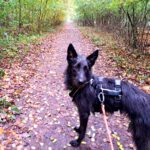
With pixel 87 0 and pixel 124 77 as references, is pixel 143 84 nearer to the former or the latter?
pixel 124 77

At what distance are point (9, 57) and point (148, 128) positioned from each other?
7585 mm

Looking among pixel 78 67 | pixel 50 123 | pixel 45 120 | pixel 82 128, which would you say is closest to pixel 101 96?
pixel 78 67

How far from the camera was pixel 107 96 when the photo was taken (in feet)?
11.0

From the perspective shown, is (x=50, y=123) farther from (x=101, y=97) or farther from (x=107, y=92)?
(x=107, y=92)

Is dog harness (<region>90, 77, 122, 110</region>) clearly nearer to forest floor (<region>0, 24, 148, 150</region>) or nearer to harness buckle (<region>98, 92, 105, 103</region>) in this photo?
harness buckle (<region>98, 92, 105, 103</region>)

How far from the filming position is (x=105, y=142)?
4184mm

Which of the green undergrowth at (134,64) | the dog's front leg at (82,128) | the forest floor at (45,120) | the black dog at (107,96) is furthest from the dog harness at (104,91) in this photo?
the green undergrowth at (134,64)

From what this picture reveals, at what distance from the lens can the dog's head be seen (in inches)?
136

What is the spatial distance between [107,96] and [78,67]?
664 mm

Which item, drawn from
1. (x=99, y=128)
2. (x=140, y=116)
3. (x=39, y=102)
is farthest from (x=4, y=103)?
(x=140, y=116)

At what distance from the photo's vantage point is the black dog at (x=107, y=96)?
122 inches

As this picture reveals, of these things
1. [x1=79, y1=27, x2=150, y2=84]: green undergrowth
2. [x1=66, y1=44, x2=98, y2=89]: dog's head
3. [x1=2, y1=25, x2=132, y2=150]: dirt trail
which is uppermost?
[x1=66, y1=44, x2=98, y2=89]: dog's head

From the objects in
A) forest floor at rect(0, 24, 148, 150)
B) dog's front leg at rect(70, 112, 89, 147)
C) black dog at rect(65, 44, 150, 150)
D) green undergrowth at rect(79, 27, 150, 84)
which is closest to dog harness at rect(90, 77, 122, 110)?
black dog at rect(65, 44, 150, 150)

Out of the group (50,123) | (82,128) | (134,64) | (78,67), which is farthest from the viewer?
(134,64)
